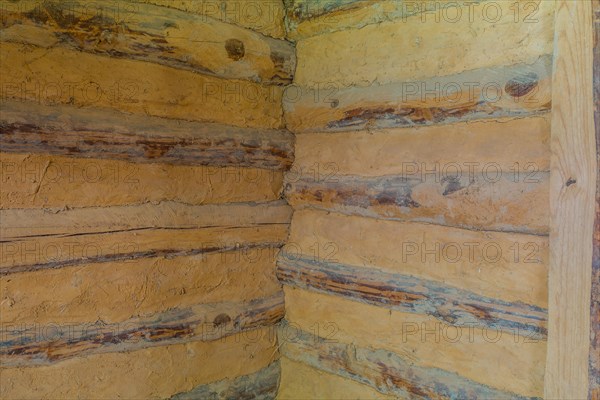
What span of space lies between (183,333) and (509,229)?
5.25ft

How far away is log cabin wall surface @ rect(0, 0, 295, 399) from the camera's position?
2.07 metres

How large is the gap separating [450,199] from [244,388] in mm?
1556

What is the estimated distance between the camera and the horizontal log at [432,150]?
1.94m

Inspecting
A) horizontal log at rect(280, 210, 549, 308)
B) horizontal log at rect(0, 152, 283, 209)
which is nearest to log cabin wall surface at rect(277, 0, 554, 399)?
horizontal log at rect(280, 210, 549, 308)

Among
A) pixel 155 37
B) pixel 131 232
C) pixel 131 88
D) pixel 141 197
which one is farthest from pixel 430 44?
pixel 131 232

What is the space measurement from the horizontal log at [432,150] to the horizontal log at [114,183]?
0.33 m

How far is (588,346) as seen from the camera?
68.4 inches

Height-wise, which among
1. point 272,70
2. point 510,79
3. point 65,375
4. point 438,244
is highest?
point 272,70

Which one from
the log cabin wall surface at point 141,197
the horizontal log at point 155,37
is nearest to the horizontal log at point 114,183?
the log cabin wall surface at point 141,197

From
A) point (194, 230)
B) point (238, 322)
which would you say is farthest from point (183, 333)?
point (194, 230)

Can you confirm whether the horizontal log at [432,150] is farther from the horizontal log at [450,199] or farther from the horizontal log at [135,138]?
the horizontal log at [135,138]

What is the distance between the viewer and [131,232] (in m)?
2.33

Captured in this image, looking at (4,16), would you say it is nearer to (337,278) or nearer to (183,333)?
(183,333)

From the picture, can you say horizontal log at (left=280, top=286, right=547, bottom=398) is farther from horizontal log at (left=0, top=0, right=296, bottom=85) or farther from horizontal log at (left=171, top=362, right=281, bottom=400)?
horizontal log at (left=0, top=0, right=296, bottom=85)
